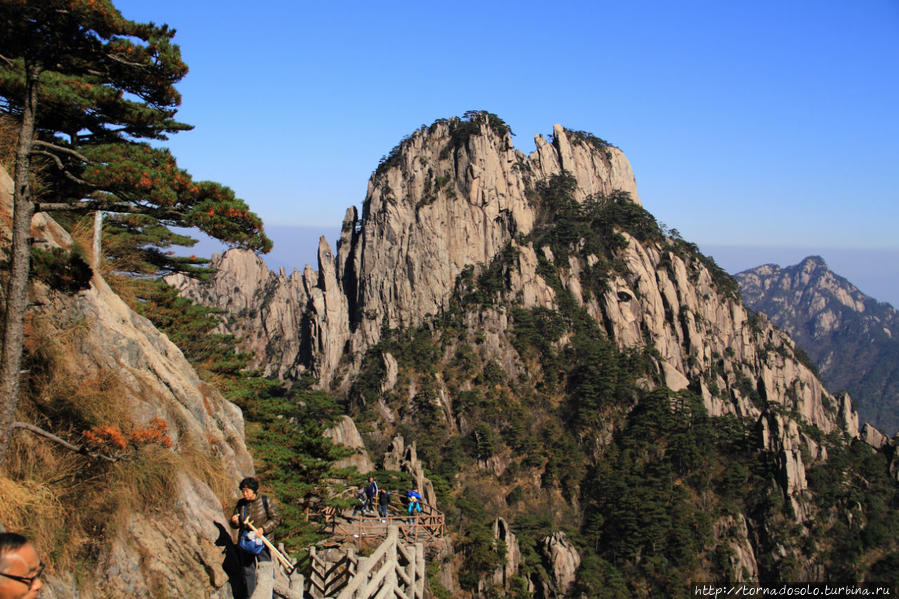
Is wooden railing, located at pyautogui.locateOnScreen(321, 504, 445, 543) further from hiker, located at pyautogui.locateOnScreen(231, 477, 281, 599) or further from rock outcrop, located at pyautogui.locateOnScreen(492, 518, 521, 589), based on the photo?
rock outcrop, located at pyautogui.locateOnScreen(492, 518, 521, 589)

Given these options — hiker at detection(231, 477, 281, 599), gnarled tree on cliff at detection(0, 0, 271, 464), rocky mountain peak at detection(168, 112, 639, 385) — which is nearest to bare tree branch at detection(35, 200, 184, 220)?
gnarled tree on cliff at detection(0, 0, 271, 464)

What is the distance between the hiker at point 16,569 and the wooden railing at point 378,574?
380 cm

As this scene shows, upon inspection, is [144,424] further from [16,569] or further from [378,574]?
[16,569]

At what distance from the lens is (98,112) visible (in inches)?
341

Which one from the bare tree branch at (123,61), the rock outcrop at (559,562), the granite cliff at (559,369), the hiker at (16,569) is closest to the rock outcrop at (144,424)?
the bare tree branch at (123,61)

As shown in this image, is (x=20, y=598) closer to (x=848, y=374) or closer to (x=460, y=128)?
(x=460, y=128)

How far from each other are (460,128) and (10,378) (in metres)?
75.9

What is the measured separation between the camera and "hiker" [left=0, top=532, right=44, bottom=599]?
11.1ft

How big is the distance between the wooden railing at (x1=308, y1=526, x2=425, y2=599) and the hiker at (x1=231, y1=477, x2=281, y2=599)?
1.04m

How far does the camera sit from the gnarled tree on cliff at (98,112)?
655 cm

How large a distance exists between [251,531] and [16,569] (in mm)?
2826

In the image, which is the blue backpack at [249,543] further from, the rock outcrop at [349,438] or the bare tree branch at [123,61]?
the rock outcrop at [349,438]

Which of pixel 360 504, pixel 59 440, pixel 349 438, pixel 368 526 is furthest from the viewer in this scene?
pixel 349 438

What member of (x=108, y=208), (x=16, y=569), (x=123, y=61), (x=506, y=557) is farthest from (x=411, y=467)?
(x=16, y=569)
